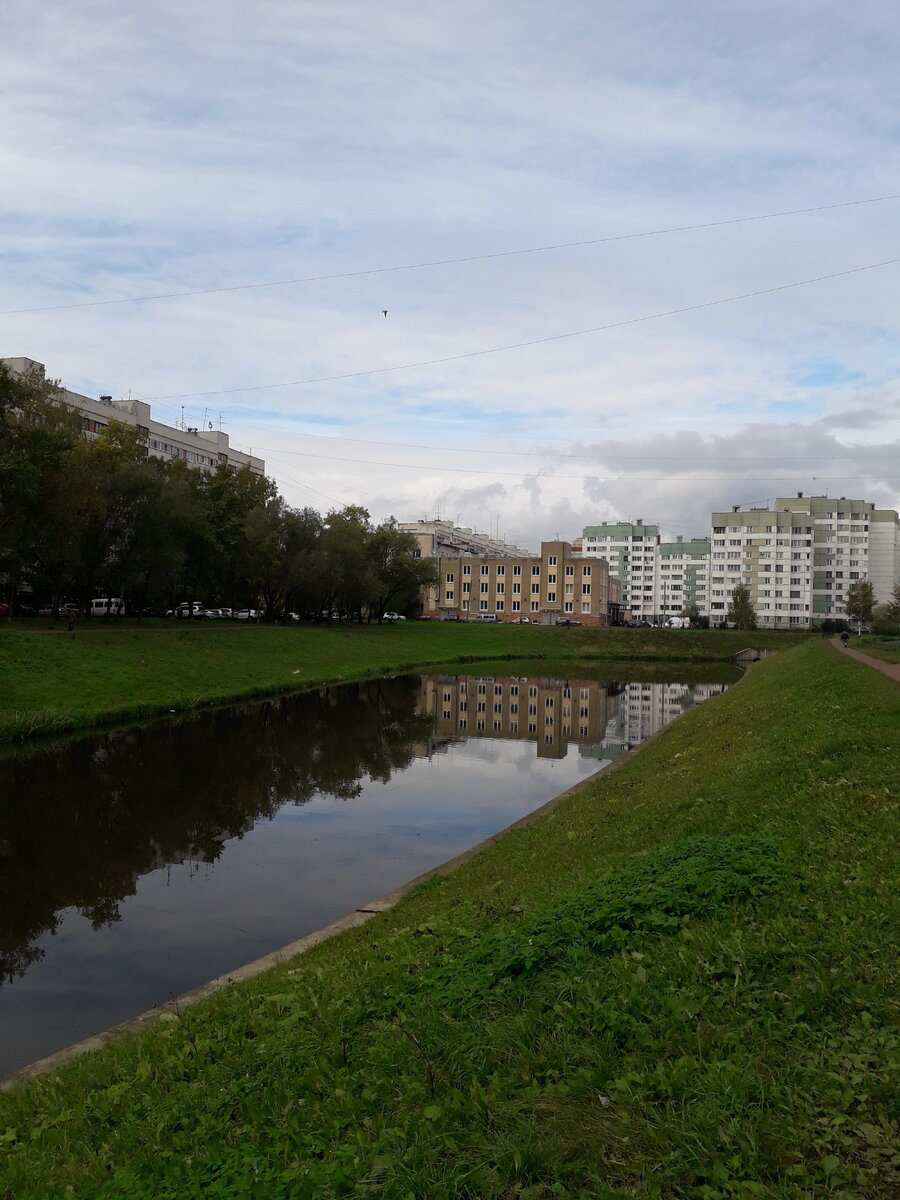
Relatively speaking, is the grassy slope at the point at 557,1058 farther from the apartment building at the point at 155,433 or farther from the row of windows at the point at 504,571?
the row of windows at the point at 504,571

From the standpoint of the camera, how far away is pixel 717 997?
6.48 metres

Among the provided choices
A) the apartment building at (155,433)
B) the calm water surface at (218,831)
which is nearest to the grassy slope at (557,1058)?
the calm water surface at (218,831)

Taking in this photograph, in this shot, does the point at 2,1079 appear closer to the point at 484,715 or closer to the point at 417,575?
the point at 484,715

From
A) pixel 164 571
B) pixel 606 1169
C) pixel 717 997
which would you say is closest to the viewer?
pixel 606 1169

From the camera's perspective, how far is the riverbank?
33.4 m

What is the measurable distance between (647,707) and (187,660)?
2500 cm

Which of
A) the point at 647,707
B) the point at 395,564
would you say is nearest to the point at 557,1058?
the point at 647,707

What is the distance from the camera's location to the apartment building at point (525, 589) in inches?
6004

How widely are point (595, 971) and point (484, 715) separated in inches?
1372

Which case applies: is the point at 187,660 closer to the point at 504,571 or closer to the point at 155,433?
the point at 155,433

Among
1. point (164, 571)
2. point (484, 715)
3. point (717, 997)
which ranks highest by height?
point (164, 571)


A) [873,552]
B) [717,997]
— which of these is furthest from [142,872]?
[873,552]

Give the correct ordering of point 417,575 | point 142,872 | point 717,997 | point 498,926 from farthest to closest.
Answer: point 417,575
point 142,872
point 498,926
point 717,997

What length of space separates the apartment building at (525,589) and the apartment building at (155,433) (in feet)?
142
